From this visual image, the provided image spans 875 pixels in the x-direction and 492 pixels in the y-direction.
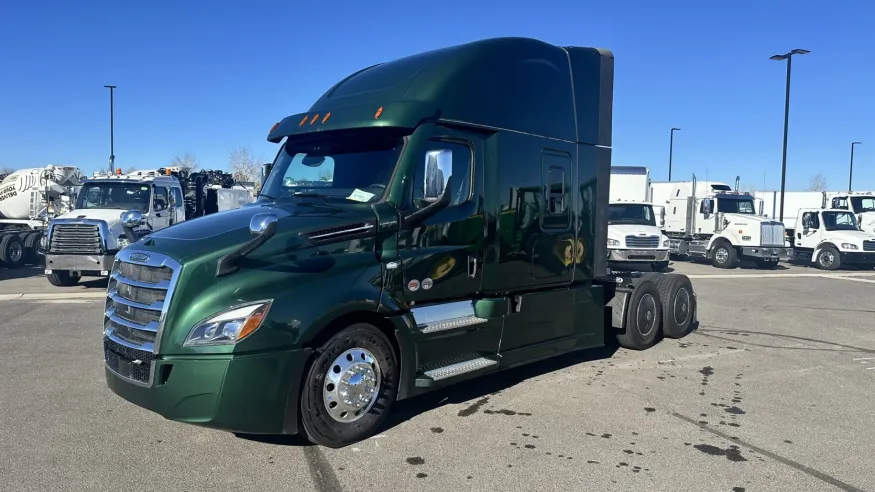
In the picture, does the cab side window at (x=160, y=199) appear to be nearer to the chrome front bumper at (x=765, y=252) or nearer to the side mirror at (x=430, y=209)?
the side mirror at (x=430, y=209)

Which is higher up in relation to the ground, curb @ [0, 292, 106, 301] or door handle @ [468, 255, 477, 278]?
door handle @ [468, 255, 477, 278]

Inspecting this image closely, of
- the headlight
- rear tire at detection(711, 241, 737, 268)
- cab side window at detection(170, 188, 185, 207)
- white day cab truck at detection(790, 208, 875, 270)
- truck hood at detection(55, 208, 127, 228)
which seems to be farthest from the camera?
rear tire at detection(711, 241, 737, 268)

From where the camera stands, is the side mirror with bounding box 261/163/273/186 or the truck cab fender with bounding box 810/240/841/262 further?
the truck cab fender with bounding box 810/240/841/262

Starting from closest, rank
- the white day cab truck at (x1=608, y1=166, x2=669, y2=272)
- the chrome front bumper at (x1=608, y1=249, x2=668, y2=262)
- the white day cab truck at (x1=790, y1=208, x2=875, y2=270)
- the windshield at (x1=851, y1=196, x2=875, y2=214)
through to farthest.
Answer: the chrome front bumper at (x1=608, y1=249, x2=668, y2=262)
the white day cab truck at (x1=608, y1=166, x2=669, y2=272)
the white day cab truck at (x1=790, y1=208, x2=875, y2=270)
the windshield at (x1=851, y1=196, x2=875, y2=214)

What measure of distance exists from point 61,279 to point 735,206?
2085 cm

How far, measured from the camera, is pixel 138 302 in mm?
4516

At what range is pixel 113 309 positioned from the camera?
4816 millimetres

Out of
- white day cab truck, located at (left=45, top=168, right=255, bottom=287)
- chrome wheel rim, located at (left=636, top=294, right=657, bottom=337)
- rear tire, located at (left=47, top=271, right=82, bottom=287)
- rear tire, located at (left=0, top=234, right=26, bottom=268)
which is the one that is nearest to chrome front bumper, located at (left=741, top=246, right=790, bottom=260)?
chrome wheel rim, located at (left=636, top=294, right=657, bottom=337)

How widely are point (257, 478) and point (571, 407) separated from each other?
2849 millimetres

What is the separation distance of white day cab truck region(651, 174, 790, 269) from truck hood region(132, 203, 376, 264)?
20.0 m

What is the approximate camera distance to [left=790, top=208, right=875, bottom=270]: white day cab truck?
72.3 ft

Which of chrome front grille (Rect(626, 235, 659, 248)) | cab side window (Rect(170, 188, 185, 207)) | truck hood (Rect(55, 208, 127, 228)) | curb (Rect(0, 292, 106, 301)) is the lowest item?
curb (Rect(0, 292, 106, 301))

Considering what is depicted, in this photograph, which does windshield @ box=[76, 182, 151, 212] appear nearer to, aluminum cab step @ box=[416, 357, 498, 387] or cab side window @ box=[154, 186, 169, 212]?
cab side window @ box=[154, 186, 169, 212]

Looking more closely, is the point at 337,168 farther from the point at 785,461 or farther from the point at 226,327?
the point at 785,461
